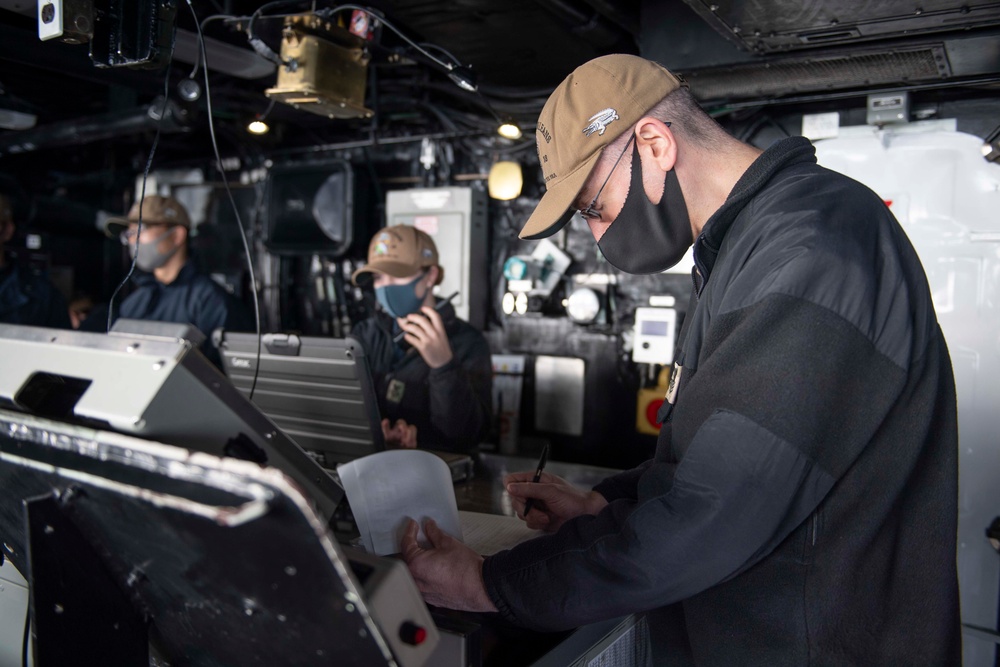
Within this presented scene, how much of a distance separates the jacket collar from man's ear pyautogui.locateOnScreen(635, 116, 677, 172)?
12 cm

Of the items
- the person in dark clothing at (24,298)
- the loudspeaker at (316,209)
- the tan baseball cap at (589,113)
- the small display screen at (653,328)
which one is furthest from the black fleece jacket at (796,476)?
the person in dark clothing at (24,298)

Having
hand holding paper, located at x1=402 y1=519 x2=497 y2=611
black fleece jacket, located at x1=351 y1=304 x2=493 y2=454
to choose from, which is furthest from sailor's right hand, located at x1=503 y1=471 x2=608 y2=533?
black fleece jacket, located at x1=351 y1=304 x2=493 y2=454

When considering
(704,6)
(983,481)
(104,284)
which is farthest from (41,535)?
(104,284)

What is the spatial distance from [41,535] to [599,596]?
66 cm

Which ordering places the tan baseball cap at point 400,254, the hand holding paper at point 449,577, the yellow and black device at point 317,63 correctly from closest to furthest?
the hand holding paper at point 449,577, the yellow and black device at point 317,63, the tan baseball cap at point 400,254

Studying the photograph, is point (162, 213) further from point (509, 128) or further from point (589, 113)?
point (589, 113)

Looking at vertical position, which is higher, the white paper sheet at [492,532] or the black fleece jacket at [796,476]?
the black fleece jacket at [796,476]

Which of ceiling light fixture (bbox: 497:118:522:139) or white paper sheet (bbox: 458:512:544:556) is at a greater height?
ceiling light fixture (bbox: 497:118:522:139)

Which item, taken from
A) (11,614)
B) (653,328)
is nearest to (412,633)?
(11,614)

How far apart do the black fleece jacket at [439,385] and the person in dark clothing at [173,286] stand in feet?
2.33

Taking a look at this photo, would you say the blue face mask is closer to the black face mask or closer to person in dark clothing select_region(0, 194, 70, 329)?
the black face mask

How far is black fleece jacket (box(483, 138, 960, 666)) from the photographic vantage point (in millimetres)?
890

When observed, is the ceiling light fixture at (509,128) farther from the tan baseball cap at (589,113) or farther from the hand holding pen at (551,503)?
the hand holding pen at (551,503)

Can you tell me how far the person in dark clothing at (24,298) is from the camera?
412 cm
